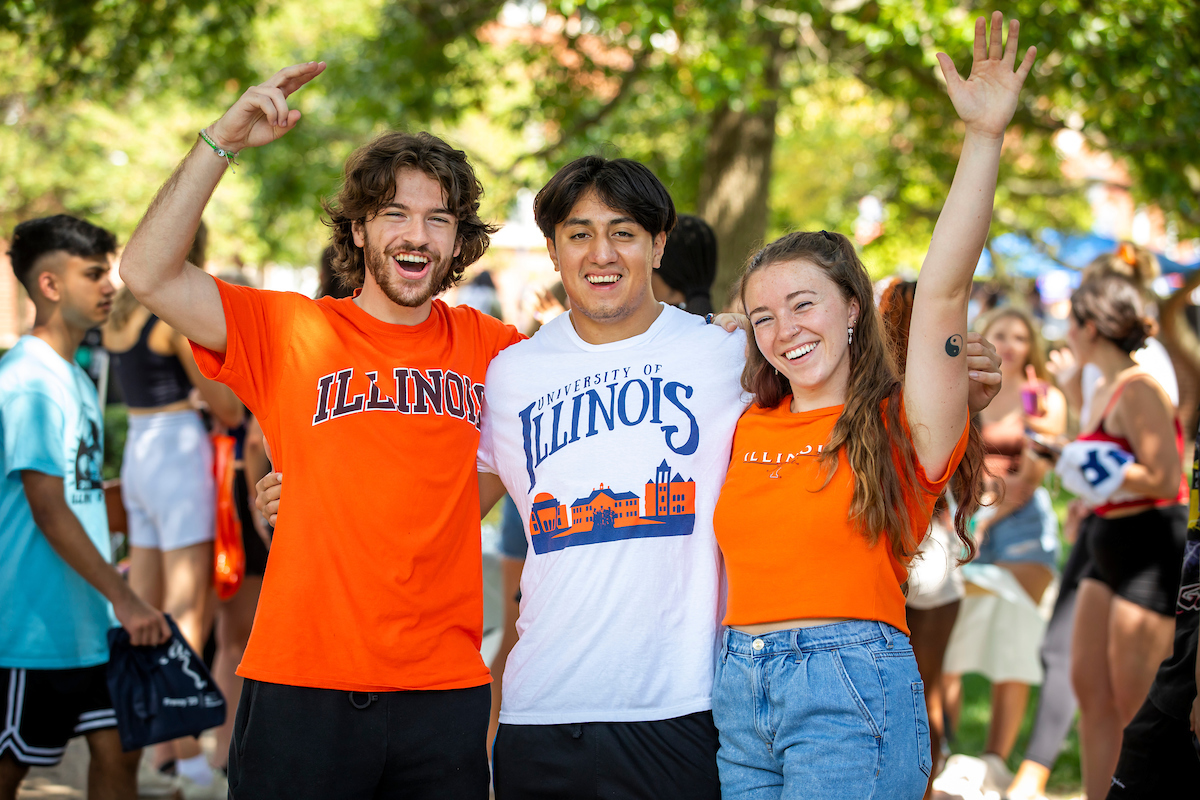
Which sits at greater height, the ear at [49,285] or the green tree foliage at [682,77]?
the green tree foliage at [682,77]

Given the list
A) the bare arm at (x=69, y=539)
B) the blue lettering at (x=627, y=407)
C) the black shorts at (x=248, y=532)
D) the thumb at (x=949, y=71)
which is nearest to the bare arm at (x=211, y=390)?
the black shorts at (x=248, y=532)

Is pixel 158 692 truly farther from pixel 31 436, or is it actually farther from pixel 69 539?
pixel 31 436

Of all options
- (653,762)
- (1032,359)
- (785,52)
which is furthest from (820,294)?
(785,52)

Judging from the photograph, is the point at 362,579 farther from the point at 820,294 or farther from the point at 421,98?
the point at 421,98

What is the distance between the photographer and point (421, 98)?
923 cm

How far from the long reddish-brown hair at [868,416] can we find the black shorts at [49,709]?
2577 millimetres

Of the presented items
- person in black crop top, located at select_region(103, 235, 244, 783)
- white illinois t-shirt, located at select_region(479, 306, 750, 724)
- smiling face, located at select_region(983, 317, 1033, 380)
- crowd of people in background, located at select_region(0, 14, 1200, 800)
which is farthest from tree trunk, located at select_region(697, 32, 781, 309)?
white illinois t-shirt, located at select_region(479, 306, 750, 724)

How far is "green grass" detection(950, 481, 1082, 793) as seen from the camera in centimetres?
524

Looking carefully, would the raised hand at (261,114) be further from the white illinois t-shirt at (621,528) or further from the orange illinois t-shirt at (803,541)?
the orange illinois t-shirt at (803,541)

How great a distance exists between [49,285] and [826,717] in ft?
10.2

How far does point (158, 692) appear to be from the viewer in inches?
139

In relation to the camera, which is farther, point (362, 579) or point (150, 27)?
point (150, 27)

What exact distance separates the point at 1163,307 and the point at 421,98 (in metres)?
6.77

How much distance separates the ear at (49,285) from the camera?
368cm
